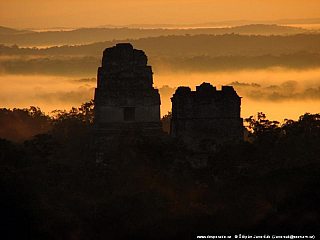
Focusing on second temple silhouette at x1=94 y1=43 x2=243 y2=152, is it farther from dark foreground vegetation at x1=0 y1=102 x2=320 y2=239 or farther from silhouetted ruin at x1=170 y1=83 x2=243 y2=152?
silhouetted ruin at x1=170 y1=83 x2=243 y2=152

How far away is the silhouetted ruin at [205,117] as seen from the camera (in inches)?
2076

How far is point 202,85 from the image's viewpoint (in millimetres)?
53125

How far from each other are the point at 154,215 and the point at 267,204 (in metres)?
4.55

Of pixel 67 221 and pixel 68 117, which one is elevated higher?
pixel 68 117

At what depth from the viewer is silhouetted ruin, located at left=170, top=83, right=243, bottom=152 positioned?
52719 millimetres

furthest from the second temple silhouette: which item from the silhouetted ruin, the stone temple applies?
the silhouetted ruin

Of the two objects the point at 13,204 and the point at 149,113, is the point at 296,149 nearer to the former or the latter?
the point at 149,113

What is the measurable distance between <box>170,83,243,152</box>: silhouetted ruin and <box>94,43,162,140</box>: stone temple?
6.26m

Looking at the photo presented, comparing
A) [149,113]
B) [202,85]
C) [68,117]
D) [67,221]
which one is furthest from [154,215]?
[68,117]

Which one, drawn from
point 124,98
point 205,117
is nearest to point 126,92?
point 124,98

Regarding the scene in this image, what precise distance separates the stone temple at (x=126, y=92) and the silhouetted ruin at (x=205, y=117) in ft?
20.5

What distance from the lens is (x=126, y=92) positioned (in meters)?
59.5

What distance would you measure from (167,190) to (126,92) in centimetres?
1278

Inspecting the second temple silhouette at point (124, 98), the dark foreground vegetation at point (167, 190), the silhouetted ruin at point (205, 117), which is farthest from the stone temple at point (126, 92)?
the silhouetted ruin at point (205, 117)
